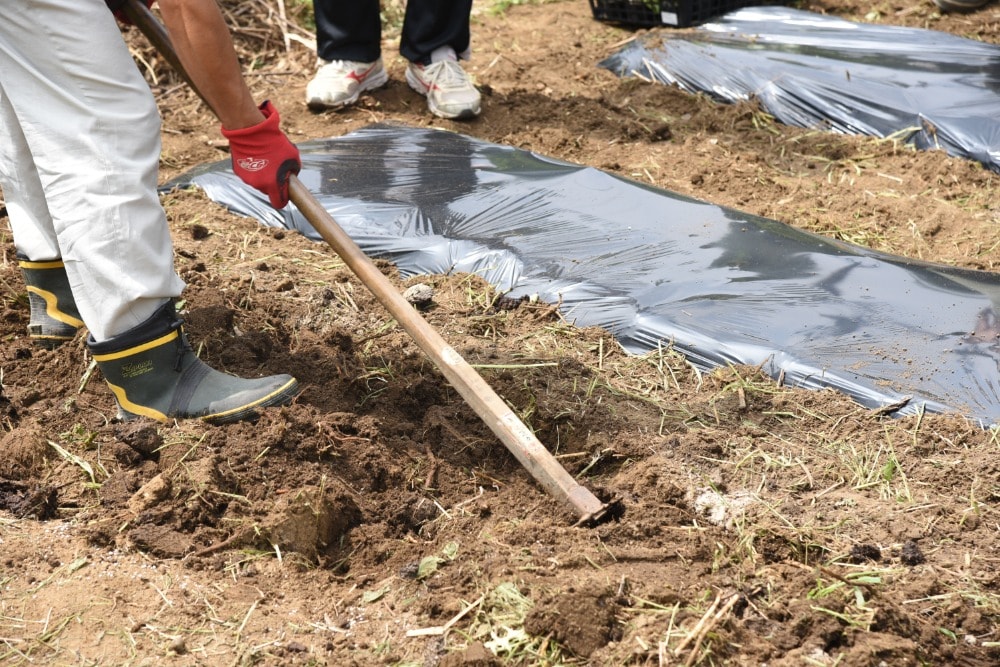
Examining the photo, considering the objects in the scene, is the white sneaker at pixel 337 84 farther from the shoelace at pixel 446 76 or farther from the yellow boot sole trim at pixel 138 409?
the yellow boot sole trim at pixel 138 409

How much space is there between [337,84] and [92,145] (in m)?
2.61

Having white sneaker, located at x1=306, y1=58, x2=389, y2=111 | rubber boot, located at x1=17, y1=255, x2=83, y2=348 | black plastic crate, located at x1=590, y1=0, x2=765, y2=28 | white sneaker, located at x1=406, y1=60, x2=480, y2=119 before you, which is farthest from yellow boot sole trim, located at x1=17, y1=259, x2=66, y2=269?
black plastic crate, located at x1=590, y1=0, x2=765, y2=28

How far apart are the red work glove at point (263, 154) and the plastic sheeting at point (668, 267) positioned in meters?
0.94

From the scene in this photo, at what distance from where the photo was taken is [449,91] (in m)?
4.59

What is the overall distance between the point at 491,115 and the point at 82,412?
2.76 metres

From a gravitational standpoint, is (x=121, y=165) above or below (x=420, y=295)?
above

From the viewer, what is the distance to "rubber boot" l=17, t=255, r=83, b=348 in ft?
9.02

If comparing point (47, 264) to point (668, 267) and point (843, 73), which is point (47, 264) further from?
point (843, 73)

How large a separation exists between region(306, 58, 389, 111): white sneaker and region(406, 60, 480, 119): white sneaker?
0.31 meters

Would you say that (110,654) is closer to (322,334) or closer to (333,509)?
(333,509)

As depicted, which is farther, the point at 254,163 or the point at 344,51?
the point at 344,51

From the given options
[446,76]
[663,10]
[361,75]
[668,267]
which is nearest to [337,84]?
[361,75]

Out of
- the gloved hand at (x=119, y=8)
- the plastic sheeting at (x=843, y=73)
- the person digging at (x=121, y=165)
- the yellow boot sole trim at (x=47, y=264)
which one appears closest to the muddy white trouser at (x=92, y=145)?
the person digging at (x=121, y=165)

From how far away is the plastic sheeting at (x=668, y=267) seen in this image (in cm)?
266
